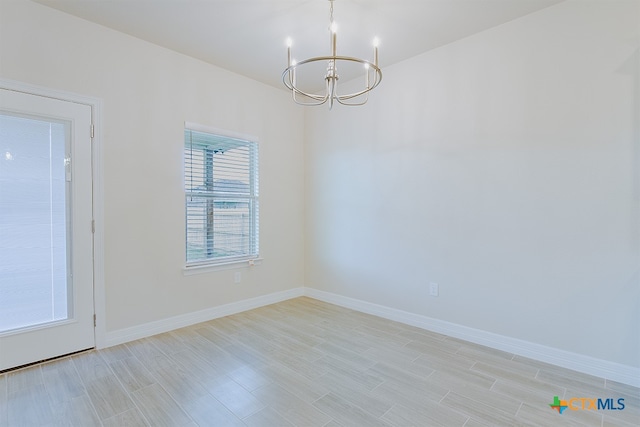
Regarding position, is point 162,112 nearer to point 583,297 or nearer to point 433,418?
point 433,418

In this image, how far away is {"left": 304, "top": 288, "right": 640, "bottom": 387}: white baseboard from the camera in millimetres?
2166

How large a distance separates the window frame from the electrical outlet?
2.01 m

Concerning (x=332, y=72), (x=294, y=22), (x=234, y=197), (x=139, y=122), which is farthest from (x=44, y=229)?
(x=294, y=22)

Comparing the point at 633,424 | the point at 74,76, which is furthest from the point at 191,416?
the point at 74,76

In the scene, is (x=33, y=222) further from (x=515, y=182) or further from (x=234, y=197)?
(x=515, y=182)

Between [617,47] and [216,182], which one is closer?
[617,47]

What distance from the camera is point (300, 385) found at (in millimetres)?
2113

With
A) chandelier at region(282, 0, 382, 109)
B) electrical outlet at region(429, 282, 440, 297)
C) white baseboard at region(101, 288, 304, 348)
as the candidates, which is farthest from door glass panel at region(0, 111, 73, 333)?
electrical outlet at region(429, 282, 440, 297)

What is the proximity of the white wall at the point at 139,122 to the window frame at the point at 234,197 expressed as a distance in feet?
0.22

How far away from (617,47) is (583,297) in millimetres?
1788

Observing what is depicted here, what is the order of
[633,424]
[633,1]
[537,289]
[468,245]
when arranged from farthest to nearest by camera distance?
[468,245], [537,289], [633,1], [633,424]

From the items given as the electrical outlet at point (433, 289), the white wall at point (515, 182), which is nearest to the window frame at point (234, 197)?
the white wall at point (515, 182)

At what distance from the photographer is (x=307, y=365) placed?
238cm

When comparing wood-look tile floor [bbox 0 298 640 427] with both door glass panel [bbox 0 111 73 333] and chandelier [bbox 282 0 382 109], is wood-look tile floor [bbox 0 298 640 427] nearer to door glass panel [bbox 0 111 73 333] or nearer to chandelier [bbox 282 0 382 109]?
door glass panel [bbox 0 111 73 333]
